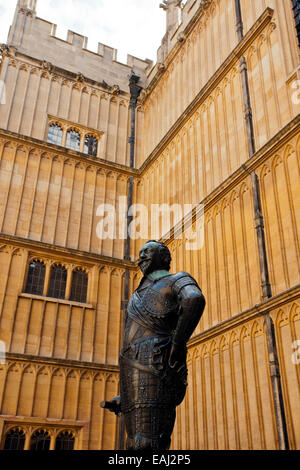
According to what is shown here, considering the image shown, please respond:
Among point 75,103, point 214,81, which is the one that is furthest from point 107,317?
point 75,103

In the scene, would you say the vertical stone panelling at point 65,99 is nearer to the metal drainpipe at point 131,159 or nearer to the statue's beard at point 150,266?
the metal drainpipe at point 131,159

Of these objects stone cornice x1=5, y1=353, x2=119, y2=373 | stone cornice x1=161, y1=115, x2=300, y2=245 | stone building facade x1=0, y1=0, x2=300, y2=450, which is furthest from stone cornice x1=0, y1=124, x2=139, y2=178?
stone cornice x1=5, y1=353, x2=119, y2=373

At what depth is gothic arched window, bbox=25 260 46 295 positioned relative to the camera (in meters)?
12.9

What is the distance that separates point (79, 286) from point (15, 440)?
4218 millimetres

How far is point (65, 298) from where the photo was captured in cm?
1315

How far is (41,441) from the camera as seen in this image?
11445 millimetres

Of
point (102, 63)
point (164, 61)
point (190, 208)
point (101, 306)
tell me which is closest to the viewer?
point (190, 208)

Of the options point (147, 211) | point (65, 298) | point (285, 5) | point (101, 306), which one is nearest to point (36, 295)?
point (65, 298)

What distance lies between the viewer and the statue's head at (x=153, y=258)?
3.48 m

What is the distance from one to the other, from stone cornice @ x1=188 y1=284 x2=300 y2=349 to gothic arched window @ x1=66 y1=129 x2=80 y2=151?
786 centimetres

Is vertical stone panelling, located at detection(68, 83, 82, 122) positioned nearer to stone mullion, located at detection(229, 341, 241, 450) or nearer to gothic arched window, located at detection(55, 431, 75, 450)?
gothic arched window, located at detection(55, 431, 75, 450)

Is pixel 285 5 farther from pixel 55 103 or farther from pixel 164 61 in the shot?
pixel 55 103

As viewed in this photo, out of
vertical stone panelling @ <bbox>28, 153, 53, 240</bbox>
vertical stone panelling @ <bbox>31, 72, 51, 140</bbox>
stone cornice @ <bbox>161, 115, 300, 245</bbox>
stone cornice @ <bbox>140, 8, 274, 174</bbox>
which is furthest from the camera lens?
vertical stone panelling @ <bbox>31, 72, 51, 140</bbox>

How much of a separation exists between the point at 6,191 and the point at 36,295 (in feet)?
10.2
